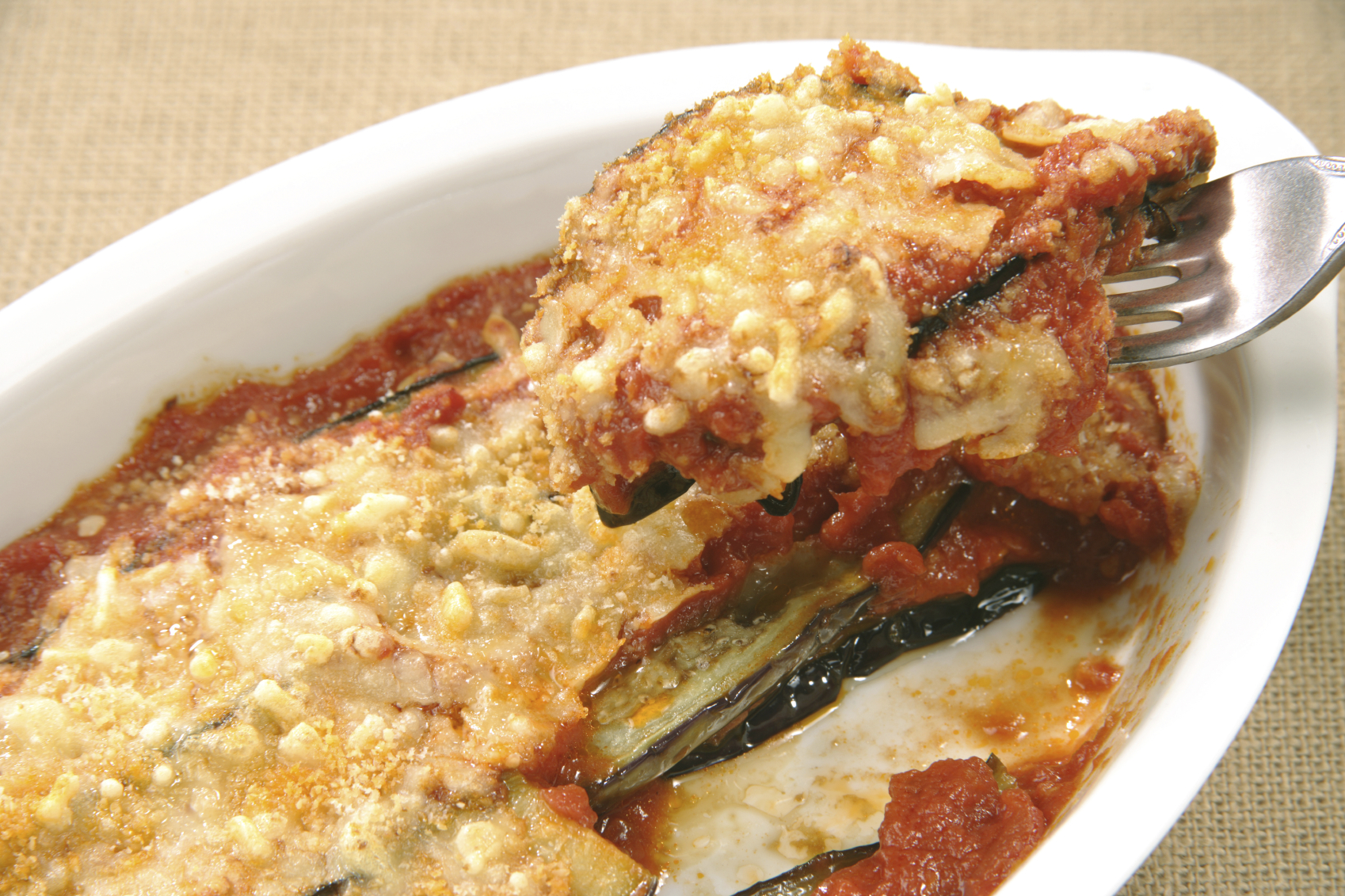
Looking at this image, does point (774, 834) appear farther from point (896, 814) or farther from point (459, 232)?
point (459, 232)

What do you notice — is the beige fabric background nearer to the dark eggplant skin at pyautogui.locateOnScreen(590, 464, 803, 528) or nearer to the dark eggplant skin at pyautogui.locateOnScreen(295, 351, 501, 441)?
the dark eggplant skin at pyautogui.locateOnScreen(295, 351, 501, 441)

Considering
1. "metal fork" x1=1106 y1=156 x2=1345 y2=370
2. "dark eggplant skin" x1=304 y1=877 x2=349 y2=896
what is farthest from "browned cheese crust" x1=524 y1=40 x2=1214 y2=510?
"dark eggplant skin" x1=304 y1=877 x2=349 y2=896

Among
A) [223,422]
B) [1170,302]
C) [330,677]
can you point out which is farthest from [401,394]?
[1170,302]

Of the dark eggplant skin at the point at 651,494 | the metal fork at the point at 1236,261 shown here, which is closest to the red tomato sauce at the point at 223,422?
the dark eggplant skin at the point at 651,494

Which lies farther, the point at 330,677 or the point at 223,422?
the point at 223,422

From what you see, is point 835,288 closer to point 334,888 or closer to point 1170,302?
point 1170,302
